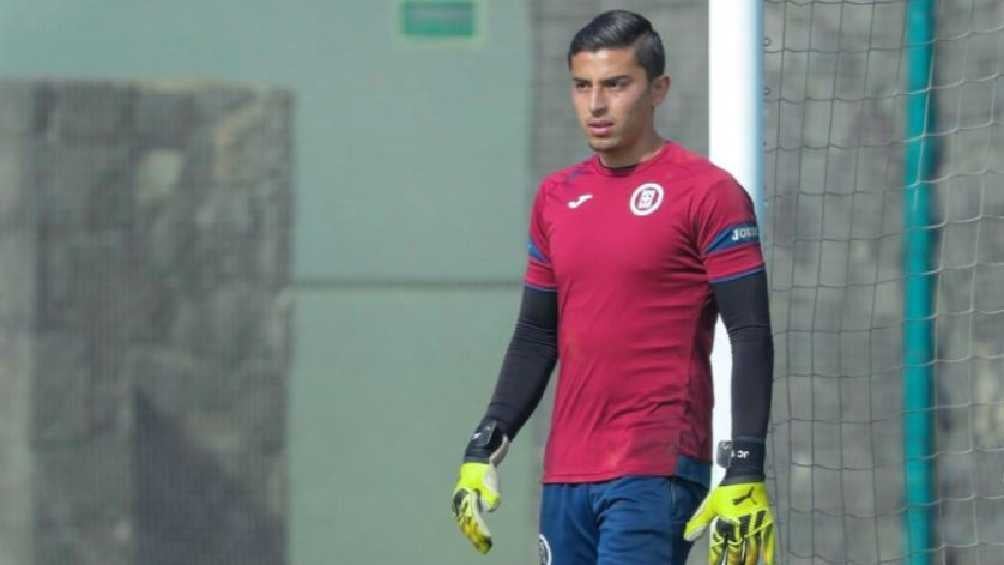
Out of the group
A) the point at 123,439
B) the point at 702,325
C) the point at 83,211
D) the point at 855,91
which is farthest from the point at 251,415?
the point at 702,325

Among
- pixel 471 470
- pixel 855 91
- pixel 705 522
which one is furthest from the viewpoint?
pixel 855 91

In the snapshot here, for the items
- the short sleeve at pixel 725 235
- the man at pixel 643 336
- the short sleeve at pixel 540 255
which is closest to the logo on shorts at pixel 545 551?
the man at pixel 643 336

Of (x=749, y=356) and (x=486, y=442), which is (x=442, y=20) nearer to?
(x=486, y=442)

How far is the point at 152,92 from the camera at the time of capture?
6.28 metres

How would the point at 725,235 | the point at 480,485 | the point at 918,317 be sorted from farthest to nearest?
the point at 918,317 < the point at 480,485 < the point at 725,235

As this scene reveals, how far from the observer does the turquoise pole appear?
20.3 feet

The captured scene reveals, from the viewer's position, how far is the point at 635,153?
3939 mm

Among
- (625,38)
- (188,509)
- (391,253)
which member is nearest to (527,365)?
(625,38)

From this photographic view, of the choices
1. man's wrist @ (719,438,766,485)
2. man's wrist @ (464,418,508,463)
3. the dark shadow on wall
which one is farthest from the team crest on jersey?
the dark shadow on wall

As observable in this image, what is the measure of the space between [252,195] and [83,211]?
532 millimetres

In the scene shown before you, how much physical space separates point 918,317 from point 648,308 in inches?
103

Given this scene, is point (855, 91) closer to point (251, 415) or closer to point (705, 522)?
point (251, 415)

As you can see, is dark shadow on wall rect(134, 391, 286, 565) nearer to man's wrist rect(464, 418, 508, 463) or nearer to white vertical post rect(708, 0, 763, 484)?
white vertical post rect(708, 0, 763, 484)

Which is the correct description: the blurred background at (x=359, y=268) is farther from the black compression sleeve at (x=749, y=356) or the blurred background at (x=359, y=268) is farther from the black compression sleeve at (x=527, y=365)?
the black compression sleeve at (x=749, y=356)
